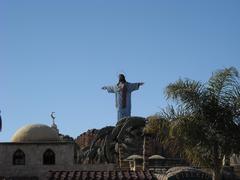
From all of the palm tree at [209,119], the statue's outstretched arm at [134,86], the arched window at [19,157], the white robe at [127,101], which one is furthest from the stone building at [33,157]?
the statue's outstretched arm at [134,86]

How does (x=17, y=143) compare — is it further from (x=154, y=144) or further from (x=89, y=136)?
(x=89, y=136)

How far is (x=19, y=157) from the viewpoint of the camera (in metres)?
40.8

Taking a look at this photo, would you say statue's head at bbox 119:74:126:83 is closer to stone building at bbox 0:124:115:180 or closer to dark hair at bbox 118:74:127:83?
dark hair at bbox 118:74:127:83

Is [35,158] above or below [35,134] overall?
below

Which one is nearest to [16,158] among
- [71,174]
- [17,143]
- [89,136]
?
[17,143]

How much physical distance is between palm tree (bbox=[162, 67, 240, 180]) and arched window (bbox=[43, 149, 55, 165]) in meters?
23.6

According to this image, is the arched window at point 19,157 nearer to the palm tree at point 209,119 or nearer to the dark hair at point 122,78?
the palm tree at point 209,119

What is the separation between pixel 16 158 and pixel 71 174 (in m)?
27.3

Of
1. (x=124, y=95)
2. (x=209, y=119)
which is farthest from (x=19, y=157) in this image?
(x=124, y=95)

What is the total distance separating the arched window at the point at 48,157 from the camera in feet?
133

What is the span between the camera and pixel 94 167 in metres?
39.9

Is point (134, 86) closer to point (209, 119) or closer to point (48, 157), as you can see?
point (48, 157)

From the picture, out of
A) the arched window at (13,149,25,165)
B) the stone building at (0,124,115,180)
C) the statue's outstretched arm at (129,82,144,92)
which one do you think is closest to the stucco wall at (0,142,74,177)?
the stone building at (0,124,115,180)

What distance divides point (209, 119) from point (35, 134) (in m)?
25.3
